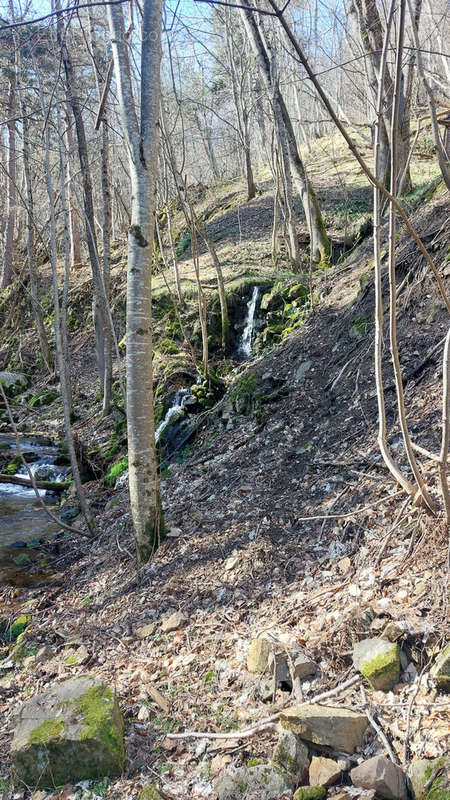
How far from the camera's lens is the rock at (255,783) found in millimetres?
2299

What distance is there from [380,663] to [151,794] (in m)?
1.29

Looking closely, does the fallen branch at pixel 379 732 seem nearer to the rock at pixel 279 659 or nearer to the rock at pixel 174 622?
the rock at pixel 279 659

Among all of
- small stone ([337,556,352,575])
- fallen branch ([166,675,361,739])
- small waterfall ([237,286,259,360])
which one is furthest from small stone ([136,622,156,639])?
small waterfall ([237,286,259,360])

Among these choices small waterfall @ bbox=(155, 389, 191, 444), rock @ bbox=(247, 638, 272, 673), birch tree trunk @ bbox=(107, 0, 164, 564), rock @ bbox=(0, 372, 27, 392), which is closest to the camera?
rock @ bbox=(247, 638, 272, 673)

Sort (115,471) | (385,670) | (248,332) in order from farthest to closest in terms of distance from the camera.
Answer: (248,332), (115,471), (385,670)

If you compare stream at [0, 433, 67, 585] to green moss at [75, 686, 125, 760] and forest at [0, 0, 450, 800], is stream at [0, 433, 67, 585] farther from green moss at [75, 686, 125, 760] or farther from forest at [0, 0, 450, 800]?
green moss at [75, 686, 125, 760]

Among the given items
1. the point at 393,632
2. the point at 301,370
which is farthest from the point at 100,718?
the point at 301,370

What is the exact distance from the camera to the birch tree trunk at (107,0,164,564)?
4.55 m

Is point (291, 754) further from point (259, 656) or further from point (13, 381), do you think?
point (13, 381)

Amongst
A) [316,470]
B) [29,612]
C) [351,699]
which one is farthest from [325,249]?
[351,699]

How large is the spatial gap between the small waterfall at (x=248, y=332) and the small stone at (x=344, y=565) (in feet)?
21.4

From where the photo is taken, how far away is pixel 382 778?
6.93ft

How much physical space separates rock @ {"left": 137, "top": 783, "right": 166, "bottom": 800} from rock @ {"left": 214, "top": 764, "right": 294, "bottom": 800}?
0.27 meters

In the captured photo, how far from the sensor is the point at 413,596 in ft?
9.44
